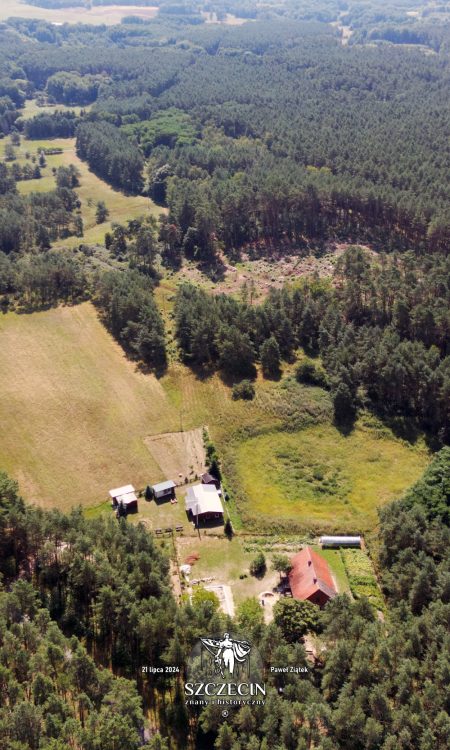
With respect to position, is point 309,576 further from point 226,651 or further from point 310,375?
point 310,375

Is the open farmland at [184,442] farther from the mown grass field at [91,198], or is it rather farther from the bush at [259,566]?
the mown grass field at [91,198]

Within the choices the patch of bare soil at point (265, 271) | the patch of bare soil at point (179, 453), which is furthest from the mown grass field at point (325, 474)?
the patch of bare soil at point (265, 271)

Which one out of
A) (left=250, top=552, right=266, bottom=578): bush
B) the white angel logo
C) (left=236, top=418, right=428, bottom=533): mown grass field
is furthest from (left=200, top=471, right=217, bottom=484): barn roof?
the white angel logo

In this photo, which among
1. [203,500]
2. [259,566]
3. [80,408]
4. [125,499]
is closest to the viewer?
[259,566]

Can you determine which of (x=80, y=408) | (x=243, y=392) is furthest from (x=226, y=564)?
(x=80, y=408)

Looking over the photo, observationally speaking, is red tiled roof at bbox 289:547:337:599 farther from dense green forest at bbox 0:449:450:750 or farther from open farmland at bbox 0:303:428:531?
open farmland at bbox 0:303:428:531

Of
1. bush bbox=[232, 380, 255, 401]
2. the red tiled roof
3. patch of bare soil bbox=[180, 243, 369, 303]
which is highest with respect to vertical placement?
patch of bare soil bbox=[180, 243, 369, 303]
